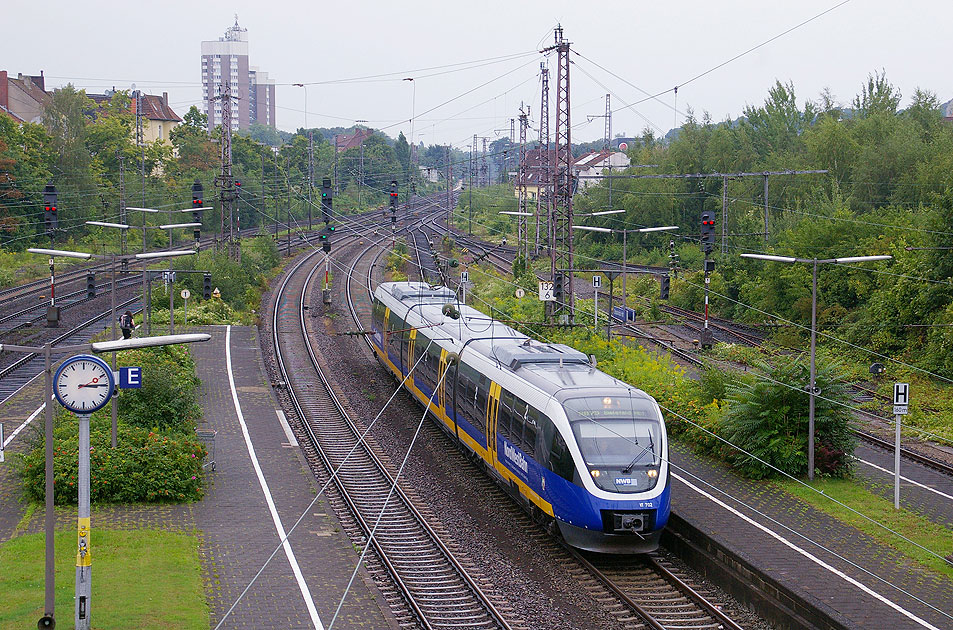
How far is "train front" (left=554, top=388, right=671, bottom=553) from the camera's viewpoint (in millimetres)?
15531

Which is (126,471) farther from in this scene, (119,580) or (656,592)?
(656,592)

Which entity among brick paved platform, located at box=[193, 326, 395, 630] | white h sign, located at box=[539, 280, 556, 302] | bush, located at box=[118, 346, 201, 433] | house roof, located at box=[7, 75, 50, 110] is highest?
house roof, located at box=[7, 75, 50, 110]

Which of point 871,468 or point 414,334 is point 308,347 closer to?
point 414,334

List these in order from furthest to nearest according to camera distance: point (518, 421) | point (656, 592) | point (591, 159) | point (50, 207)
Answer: point (591, 159) < point (50, 207) < point (518, 421) < point (656, 592)

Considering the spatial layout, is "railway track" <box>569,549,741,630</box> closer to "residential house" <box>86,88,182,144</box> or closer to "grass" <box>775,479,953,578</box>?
"grass" <box>775,479,953,578</box>

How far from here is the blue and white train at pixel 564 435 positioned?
51.5ft

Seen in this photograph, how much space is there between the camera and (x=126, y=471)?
1919 centimetres

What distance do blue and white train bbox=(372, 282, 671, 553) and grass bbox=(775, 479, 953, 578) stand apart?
14.0ft

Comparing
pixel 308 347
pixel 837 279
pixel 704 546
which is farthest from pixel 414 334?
pixel 837 279

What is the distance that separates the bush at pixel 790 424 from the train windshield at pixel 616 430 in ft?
15.8

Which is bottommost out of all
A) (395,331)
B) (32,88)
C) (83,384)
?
(395,331)

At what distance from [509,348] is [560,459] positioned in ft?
17.0

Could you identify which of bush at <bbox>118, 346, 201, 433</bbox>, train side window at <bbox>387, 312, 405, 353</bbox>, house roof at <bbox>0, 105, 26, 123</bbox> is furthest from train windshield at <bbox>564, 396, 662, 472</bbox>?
house roof at <bbox>0, 105, 26, 123</bbox>

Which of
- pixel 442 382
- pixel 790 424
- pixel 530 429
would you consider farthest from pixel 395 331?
pixel 790 424
